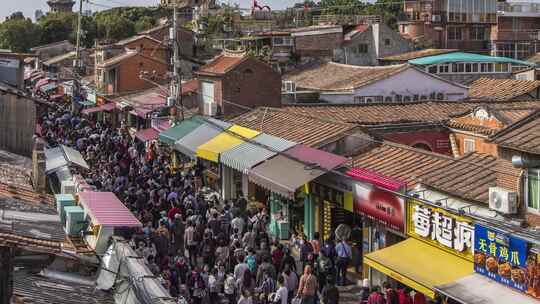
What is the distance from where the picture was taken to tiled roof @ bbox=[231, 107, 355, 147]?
2647cm

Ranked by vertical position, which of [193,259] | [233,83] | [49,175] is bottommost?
[193,259]

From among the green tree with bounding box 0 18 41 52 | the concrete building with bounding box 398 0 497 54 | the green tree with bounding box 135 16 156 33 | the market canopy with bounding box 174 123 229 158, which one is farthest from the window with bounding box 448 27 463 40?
the green tree with bounding box 0 18 41 52

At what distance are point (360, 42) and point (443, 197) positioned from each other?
39.0 metres

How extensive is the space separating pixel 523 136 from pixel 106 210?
362 inches

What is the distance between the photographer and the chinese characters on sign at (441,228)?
17.1 meters

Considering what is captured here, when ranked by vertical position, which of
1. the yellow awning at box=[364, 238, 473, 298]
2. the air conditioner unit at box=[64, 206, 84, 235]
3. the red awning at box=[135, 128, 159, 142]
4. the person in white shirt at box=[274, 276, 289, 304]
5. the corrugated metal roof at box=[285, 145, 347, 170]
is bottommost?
the person in white shirt at box=[274, 276, 289, 304]

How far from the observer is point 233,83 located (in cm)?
3734

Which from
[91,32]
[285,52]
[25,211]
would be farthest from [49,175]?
[91,32]

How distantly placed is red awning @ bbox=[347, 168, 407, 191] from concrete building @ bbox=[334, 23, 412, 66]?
3379cm

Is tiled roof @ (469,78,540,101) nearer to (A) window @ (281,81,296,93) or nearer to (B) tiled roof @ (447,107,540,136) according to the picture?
(A) window @ (281,81,296,93)

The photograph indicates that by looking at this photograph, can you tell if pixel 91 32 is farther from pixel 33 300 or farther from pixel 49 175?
pixel 33 300

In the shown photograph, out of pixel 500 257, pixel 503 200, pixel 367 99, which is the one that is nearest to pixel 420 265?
pixel 500 257

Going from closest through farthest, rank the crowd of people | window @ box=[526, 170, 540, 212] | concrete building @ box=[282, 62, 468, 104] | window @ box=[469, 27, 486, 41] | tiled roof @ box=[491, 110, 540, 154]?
window @ box=[526, 170, 540, 212], tiled roof @ box=[491, 110, 540, 154], the crowd of people, concrete building @ box=[282, 62, 468, 104], window @ box=[469, 27, 486, 41]

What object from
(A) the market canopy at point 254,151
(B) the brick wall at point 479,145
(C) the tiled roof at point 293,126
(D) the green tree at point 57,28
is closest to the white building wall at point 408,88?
(C) the tiled roof at point 293,126
